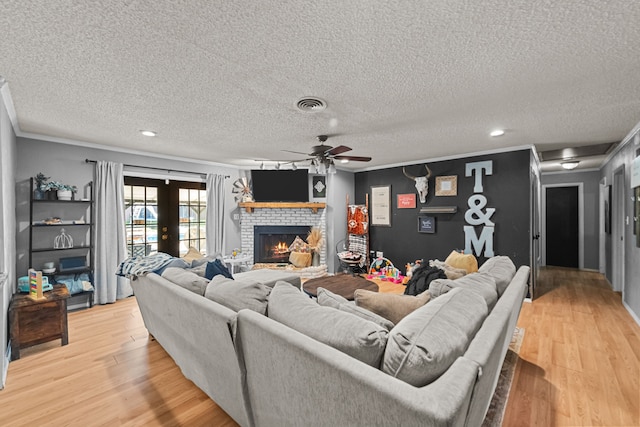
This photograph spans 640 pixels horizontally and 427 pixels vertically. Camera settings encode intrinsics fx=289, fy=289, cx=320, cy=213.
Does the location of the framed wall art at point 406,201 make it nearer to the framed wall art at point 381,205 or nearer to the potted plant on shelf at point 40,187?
the framed wall art at point 381,205

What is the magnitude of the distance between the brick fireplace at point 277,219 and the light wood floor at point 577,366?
3.70 metres

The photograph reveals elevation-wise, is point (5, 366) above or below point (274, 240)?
below

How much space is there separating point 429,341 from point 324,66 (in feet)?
5.76

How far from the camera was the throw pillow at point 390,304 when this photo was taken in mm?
1687

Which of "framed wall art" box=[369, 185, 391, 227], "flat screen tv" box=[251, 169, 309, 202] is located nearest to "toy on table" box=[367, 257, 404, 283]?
"framed wall art" box=[369, 185, 391, 227]

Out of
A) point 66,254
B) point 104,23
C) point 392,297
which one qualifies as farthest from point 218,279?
point 66,254

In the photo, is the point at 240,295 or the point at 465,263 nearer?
the point at 240,295

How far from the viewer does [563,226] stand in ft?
22.6

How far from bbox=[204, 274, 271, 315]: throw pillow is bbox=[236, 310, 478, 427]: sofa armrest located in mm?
203

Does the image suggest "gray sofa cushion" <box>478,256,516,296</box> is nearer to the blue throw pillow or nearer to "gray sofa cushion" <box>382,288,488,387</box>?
"gray sofa cushion" <box>382,288,488,387</box>

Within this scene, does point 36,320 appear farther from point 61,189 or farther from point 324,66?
point 324,66

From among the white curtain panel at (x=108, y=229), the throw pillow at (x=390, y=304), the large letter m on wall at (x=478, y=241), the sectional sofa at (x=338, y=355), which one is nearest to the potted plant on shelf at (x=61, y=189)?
the white curtain panel at (x=108, y=229)

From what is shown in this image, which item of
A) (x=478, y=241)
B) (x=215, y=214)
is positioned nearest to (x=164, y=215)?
(x=215, y=214)

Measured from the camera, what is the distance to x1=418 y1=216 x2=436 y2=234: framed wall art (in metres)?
5.32
